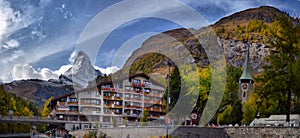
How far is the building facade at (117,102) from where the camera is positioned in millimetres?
80250

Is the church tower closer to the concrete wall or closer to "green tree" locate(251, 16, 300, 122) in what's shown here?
the concrete wall

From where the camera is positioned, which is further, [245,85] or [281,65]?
[245,85]

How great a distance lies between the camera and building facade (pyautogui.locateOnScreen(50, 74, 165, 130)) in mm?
80250

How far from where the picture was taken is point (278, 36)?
35.0 metres

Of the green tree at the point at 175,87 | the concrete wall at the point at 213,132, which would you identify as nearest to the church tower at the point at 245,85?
the green tree at the point at 175,87

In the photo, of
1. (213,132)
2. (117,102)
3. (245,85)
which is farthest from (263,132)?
(245,85)

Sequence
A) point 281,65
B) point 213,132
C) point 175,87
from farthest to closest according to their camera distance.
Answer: point 175,87 → point 213,132 → point 281,65

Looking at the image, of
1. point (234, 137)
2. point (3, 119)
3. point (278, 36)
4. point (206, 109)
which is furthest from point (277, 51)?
point (3, 119)

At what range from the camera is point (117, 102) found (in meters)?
80.6

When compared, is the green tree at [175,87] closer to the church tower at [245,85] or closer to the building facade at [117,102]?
the building facade at [117,102]

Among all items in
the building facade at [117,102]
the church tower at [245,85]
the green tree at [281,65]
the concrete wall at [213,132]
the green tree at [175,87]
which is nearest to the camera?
the concrete wall at [213,132]

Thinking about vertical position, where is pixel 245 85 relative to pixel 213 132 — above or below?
above

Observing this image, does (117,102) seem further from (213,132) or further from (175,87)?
(213,132)

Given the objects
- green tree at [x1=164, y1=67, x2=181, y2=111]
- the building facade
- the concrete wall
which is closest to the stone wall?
the concrete wall
